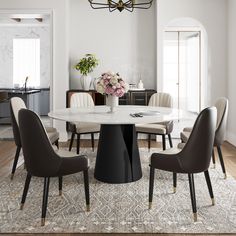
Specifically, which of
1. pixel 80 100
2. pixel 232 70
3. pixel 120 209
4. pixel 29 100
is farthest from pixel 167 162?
pixel 29 100

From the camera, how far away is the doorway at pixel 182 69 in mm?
8047

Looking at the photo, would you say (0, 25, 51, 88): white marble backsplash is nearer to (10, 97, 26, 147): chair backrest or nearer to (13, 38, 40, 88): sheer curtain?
(13, 38, 40, 88): sheer curtain

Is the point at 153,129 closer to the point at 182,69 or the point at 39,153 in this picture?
the point at 39,153

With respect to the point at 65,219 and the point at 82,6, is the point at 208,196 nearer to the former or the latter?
the point at 65,219

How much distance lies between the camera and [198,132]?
245 centimetres

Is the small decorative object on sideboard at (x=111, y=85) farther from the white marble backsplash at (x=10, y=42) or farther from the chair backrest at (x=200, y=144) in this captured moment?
the white marble backsplash at (x=10, y=42)

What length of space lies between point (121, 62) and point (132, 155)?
3.25m

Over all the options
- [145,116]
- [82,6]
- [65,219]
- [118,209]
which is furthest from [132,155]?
[82,6]

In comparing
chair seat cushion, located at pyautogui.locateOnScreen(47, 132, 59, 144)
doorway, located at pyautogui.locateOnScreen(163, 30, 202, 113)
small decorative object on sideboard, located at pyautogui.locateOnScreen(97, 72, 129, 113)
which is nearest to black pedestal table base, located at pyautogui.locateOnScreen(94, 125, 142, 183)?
small decorative object on sideboard, located at pyautogui.locateOnScreen(97, 72, 129, 113)

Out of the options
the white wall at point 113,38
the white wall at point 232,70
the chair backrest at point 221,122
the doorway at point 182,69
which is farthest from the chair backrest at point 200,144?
the doorway at point 182,69

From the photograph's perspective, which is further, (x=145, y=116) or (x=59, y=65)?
(x=59, y=65)

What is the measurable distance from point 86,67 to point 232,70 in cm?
243

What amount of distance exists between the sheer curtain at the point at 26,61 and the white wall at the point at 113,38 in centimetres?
371

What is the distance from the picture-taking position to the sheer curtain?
31.6 feet
